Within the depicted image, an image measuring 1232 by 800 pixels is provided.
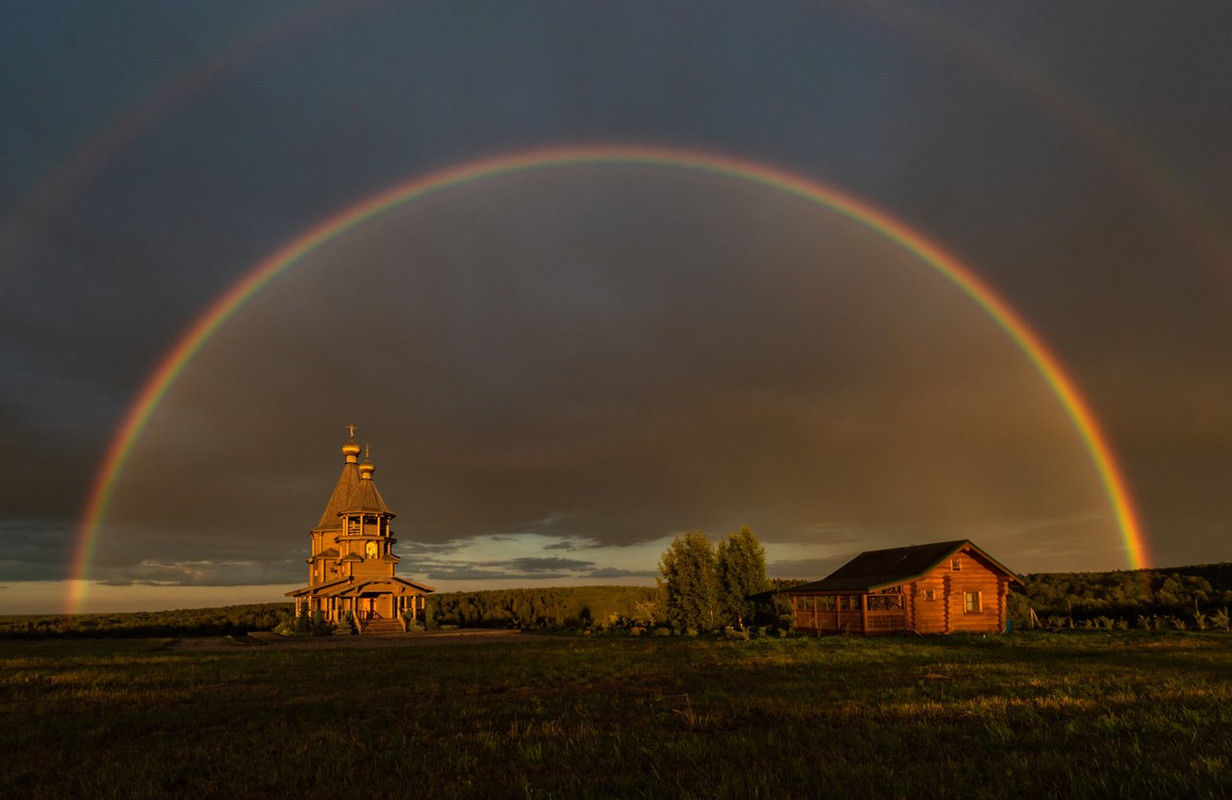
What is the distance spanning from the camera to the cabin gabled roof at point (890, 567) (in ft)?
139

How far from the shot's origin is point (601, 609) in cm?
7456

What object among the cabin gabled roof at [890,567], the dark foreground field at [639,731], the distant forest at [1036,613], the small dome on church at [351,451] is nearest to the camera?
the dark foreground field at [639,731]

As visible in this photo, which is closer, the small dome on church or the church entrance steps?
the church entrance steps

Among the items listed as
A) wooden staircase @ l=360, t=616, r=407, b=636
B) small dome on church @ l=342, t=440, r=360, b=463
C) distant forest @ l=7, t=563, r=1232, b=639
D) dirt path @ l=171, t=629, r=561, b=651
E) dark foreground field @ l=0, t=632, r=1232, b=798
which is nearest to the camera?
dark foreground field @ l=0, t=632, r=1232, b=798

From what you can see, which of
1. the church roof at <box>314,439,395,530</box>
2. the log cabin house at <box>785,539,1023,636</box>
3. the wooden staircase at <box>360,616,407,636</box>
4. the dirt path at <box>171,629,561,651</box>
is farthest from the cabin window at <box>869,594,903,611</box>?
the church roof at <box>314,439,395,530</box>

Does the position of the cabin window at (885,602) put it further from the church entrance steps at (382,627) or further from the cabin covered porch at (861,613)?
the church entrance steps at (382,627)

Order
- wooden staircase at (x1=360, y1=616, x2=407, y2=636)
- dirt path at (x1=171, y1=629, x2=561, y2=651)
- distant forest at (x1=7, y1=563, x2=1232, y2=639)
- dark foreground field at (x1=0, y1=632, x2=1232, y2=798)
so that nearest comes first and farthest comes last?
dark foreground field at (x1=0, y1=632, x2=1232, y2=798) < dirt path at (x1=171, y1=629, x2=561, y2=651) < distant forest at (x1=7, y1=563, x2=1232, y2=639) < wooden staircase at (x1=360, y1=616, x2=407, y2=636)

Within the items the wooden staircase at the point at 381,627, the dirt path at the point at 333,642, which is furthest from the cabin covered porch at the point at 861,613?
the wooden staircase at the point at 381,627

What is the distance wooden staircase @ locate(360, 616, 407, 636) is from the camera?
57547mm

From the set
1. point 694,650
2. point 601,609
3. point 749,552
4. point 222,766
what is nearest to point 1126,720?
point 222,766

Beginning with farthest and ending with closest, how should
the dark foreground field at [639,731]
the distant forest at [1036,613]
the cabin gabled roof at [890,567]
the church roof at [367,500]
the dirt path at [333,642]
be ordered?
1. the church roof at [367,500]
2. the distant forest at [1036,613]
3. the cabin gabled roof at [890,567]
4. the dirt path at [333,642]
5. the dark foreground field at [639,731]

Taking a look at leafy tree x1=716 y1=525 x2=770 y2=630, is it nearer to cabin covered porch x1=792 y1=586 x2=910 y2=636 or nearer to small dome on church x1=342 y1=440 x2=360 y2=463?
cabin covered porch x1=792 y1=586 x2=910 y2=636

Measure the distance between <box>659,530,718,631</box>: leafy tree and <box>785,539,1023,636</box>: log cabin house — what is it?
8518 millimetres

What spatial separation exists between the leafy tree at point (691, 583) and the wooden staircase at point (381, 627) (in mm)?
20053
